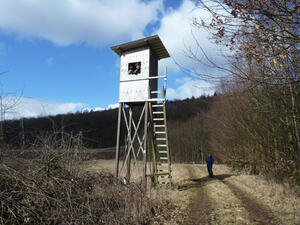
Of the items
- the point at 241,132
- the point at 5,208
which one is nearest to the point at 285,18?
the point at 5,208

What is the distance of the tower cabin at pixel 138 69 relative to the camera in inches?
403

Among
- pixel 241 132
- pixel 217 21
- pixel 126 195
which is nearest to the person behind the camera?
pixel 217 21

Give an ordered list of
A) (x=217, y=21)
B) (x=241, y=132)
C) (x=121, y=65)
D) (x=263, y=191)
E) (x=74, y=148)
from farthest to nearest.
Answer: (x=241, y=132) < (x=121, y=65) < (x=263, y=191) < (x=74, y=148) < (x=217, y=21)

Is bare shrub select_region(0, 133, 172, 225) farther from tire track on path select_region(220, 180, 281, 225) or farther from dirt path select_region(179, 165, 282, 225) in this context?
tire track on path select_region(220, 180, 281, 225)

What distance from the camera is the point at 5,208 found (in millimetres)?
3842

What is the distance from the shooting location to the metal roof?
401 inches

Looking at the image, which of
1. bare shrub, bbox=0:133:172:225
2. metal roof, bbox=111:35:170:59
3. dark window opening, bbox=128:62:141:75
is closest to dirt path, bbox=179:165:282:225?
bare shrub, bbox=0:133:172:225

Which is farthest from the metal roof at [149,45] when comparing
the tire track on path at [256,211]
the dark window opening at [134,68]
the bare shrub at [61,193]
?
the tire track on path at [256,211]

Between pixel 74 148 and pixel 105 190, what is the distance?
1.33 metres

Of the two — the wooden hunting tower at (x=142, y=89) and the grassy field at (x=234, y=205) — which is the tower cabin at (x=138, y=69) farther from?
the grassy field at (x=234, y=205)

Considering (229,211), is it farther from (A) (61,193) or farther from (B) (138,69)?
(B) (138,69)

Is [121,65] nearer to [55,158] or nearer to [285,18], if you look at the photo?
[55,158]

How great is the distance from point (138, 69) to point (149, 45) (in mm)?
1278

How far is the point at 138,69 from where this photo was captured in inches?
414
